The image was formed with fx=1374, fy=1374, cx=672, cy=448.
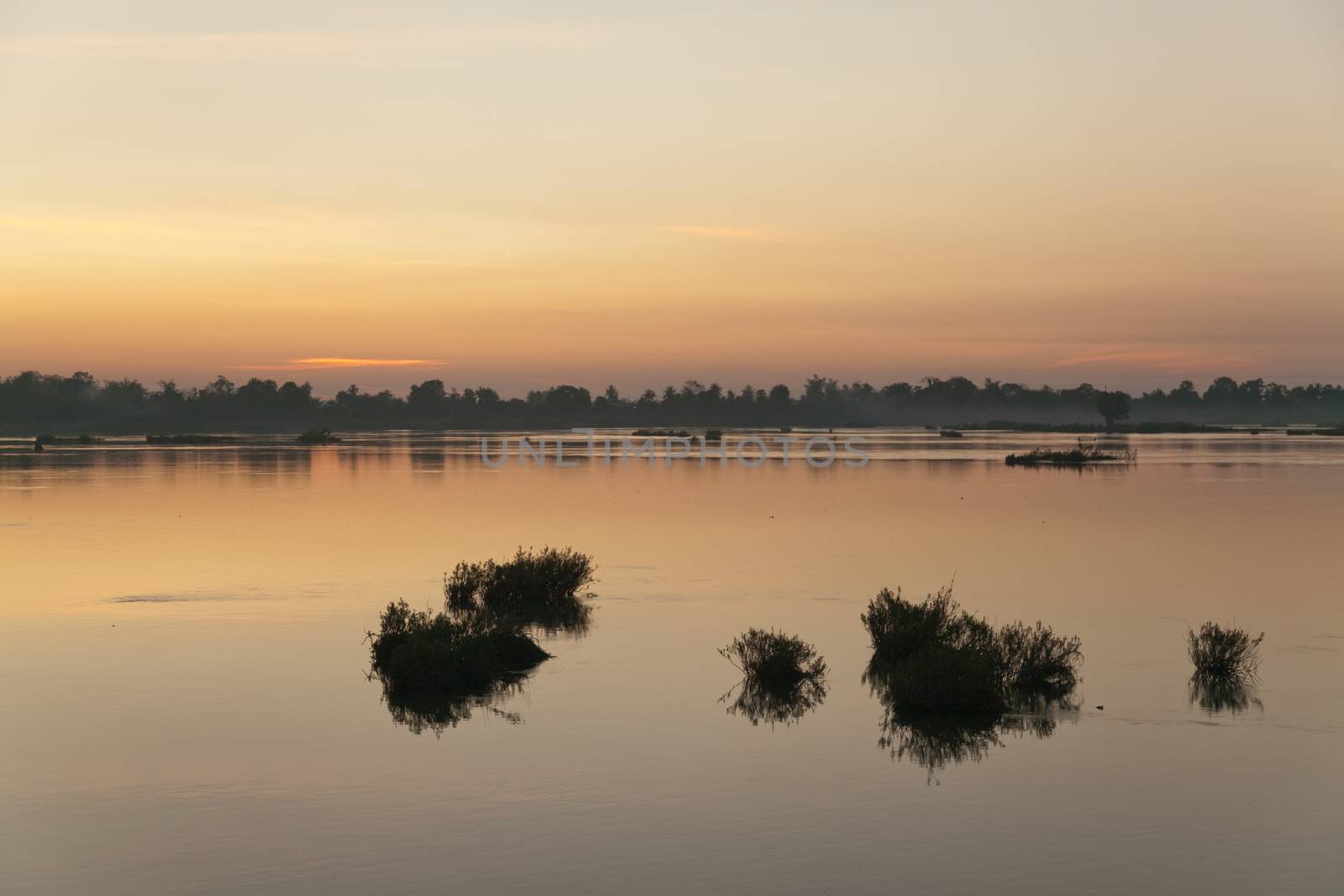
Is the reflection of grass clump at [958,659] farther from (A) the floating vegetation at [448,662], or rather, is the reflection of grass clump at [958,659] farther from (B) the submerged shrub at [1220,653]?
(A) the floating vegetation at [448,662]

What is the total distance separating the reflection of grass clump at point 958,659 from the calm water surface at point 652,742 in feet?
1.96

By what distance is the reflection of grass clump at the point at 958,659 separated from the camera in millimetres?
16906

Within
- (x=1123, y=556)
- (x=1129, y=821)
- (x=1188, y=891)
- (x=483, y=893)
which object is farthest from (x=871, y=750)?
(x=1123, y=556)

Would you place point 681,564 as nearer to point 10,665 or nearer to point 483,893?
point 10,665

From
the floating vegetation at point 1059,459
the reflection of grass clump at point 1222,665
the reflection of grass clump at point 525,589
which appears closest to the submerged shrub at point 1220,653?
the reflection of grass clump at point 1222,665

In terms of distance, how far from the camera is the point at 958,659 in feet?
56.2

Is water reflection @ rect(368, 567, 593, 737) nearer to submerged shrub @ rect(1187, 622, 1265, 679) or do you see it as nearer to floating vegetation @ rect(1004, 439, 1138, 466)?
submerged shrub @ rect(1187, 622, 1265, 679)

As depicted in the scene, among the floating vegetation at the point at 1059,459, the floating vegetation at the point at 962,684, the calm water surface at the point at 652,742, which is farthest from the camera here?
the floating vegetation at the point at 1059,459

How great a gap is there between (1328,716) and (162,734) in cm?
1379

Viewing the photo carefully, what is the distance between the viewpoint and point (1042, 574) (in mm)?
30312

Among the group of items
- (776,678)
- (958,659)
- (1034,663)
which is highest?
(958,659)

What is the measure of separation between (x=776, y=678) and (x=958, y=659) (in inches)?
103

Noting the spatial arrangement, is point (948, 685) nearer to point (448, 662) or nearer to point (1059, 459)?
point (448, 662)

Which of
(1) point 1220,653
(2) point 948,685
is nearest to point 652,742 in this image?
(2) point 948,685
